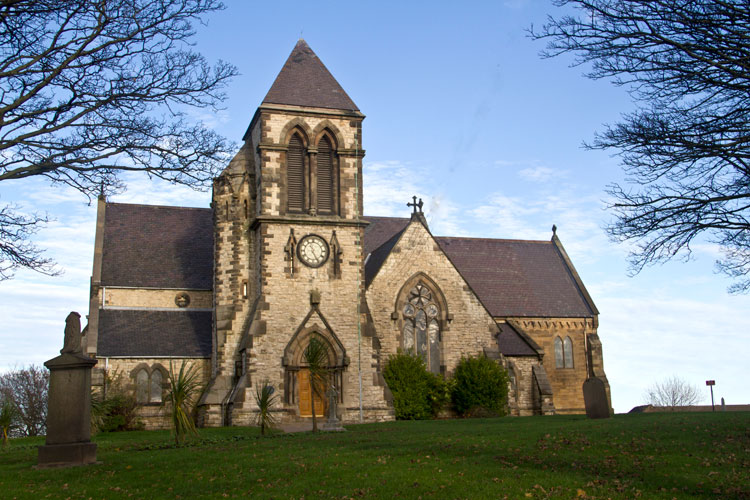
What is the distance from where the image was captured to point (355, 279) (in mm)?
35688

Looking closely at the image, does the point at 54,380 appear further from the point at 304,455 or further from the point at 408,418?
the point at 408,418

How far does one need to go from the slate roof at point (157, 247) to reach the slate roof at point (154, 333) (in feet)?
5.47

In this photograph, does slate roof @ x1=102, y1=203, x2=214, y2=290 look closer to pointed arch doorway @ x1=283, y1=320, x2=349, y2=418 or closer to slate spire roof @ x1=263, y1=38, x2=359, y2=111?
pointed arch doorway @ x1=283, y1=320, x2=349, y2=418

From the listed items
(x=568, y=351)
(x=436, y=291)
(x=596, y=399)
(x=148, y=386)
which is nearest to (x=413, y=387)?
(x=436, y=291)

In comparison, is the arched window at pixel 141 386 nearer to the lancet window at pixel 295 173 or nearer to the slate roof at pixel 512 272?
the lancet window at pixel 295 173

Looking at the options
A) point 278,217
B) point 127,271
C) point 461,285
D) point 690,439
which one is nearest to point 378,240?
point 461,285

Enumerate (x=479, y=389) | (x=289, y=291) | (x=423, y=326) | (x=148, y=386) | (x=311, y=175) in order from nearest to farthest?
(x=289, y=291) < (x=148, y=386) < (x=311, y=175) < (x=479, y=389) < (x=423, y=326)

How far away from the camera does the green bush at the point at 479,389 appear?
120 feet

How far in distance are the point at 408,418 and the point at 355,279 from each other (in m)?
6.77

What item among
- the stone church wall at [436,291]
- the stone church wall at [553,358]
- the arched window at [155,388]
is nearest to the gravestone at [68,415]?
the arched window at [155,388]

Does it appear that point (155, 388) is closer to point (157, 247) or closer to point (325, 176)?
point (157, 247)

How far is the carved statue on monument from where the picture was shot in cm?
1880

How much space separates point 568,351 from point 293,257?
18.8m

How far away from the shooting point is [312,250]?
35.5 metres
